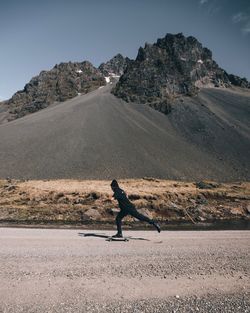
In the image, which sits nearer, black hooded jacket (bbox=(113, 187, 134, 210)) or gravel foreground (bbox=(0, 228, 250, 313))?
gravel foreground (bbox=(0, 228, 250, 313))

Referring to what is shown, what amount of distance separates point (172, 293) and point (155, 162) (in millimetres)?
106198

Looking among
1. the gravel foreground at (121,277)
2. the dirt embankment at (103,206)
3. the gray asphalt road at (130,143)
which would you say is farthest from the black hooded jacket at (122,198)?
the gray asphalt road at (130,143)

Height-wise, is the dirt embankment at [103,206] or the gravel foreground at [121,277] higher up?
the gravel foreground at [121,277]

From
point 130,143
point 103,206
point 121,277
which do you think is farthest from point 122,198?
point 130,143

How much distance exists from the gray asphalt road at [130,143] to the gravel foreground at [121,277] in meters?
86.4

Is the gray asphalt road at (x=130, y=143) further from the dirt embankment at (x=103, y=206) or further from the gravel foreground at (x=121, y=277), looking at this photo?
the gravel foreground at (x=121, y=277)

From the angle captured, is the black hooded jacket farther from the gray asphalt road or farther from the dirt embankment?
the gray asphalt road

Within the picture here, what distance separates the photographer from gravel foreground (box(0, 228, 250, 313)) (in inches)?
359

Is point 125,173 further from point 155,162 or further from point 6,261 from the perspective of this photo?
point 6,261

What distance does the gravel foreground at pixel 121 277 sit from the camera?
9.12m

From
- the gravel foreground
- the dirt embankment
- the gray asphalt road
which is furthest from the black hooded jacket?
the gray asphalt road

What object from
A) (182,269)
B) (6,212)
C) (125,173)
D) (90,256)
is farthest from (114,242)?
(125,173)

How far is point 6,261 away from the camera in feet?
40.0

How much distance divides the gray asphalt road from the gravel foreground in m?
86.4
